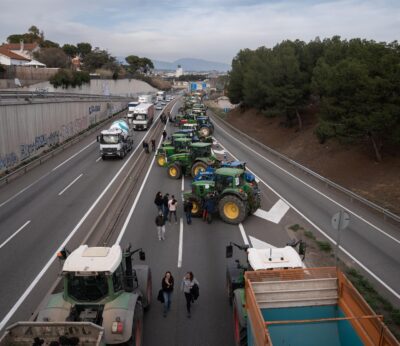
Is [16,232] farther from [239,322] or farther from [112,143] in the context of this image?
[112,143]

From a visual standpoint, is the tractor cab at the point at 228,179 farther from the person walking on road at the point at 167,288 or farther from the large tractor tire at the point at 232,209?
the person walking on road at the point at 167,288

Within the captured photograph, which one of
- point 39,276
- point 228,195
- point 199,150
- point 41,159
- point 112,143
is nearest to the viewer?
point 39,276

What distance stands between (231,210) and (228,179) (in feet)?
5.13

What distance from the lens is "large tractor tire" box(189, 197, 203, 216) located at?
66.7ft

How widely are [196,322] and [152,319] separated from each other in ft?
4.31

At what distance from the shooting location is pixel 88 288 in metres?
9.49

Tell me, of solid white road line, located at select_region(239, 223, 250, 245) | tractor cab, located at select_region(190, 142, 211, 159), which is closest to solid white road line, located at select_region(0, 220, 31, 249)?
solid white road line, located at select_region(239, 223, 250, 245)

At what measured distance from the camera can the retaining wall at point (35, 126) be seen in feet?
99.0

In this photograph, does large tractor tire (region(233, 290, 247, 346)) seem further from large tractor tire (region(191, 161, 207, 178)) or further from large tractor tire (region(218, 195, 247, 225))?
large tractor tire (region(191, 161, 207, 178))

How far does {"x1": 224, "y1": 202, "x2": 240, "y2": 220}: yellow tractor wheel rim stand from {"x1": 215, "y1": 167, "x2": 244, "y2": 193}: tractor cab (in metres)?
0.95

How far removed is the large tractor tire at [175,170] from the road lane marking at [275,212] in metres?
8.11

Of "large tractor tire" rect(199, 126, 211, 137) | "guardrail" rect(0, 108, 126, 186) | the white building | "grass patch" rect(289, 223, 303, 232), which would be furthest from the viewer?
the white building

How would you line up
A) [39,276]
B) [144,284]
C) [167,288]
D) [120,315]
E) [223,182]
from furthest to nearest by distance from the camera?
[223,182], [39,276], [144,284], [167,288], [120,315]

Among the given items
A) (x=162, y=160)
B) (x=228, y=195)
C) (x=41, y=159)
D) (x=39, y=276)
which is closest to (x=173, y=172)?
(x=162, y=160)
